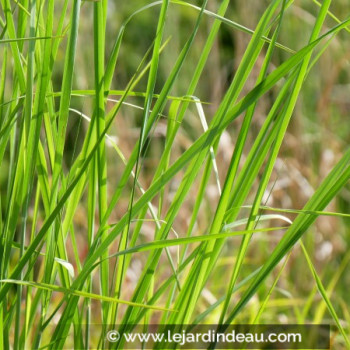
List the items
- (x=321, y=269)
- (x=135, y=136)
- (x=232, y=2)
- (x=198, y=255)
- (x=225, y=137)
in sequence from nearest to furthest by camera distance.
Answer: (x=198, y=255) < (x=321, y=269) < (x=225, y=137) < (x=135, y=136) < (x=232, y=2)

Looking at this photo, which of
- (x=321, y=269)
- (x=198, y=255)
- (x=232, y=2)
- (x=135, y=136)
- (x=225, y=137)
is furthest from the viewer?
(x=232, y=2)

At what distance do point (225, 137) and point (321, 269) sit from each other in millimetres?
554

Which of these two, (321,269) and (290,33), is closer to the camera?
(321,269)

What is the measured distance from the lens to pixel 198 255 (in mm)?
647

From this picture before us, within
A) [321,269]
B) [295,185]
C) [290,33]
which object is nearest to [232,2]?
[290,33]

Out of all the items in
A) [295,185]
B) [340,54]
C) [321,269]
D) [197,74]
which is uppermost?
[197,74]

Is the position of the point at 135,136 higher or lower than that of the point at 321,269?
higher

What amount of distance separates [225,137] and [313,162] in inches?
12.6

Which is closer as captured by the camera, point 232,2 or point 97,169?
point 97,169

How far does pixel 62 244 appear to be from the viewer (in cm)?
67

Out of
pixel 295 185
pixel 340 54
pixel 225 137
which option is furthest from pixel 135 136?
pixel 340 54

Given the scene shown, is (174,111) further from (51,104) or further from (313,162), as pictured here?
(313,162)

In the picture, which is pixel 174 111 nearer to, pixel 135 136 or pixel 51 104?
pixel 51 104

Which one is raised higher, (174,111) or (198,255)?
(174,111)
